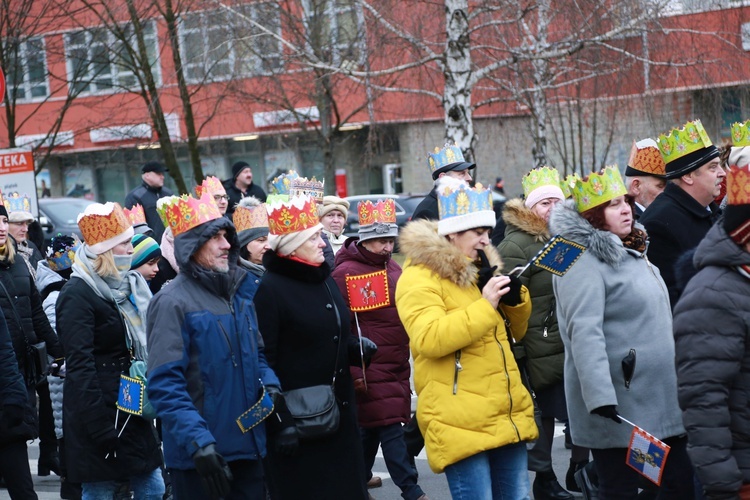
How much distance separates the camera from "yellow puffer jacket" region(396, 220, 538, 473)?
524cm

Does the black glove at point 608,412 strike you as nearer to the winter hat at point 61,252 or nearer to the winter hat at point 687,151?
the winter hat at point 687,151

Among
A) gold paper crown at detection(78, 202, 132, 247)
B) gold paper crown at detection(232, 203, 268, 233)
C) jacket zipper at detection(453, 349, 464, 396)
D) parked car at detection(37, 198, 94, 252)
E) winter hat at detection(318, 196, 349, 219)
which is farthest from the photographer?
parked car at detection(37, 198, 94, 252)

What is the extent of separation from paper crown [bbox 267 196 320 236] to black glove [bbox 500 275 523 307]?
1.05 meters

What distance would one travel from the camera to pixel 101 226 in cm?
640

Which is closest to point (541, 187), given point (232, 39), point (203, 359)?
point (203, 359)

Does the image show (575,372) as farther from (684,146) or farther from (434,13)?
(434,13)

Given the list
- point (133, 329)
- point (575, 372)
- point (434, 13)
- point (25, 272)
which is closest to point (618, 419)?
point (575, 372)

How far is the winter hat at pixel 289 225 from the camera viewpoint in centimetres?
571

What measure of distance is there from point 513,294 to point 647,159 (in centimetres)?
283

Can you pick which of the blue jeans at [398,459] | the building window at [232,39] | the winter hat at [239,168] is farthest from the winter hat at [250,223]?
the building window at [232,39]

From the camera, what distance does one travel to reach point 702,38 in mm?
15742

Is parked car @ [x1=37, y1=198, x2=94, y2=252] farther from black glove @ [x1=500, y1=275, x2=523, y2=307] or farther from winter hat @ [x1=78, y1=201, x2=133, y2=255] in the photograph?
black glove @ [x1=500, y1=275, x2=523, y2=307]

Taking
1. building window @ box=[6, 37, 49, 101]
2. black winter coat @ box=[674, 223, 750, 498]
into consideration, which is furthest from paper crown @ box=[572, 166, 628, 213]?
building window @ box=[6, 37, 49, 101]

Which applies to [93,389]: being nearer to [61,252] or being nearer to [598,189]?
[598,189]
